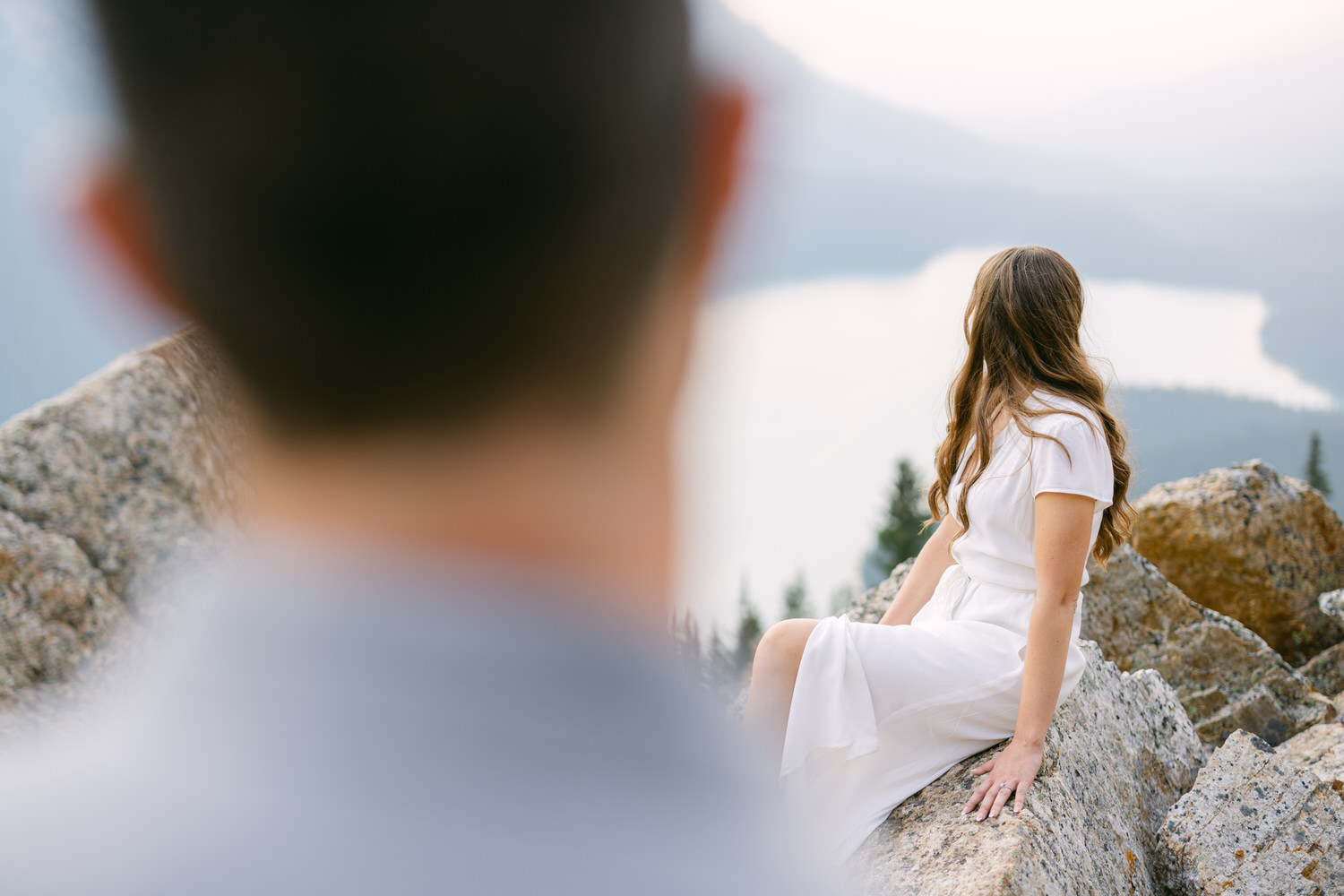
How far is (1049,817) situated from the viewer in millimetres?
1932

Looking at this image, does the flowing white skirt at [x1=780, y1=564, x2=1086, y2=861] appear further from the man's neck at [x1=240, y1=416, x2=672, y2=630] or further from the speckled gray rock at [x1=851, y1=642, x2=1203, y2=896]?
the man's neck at [x1=240, y1=416, x2=672, y2=630]

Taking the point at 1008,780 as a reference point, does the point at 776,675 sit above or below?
above

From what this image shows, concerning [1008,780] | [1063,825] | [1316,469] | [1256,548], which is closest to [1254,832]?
[1063,825]

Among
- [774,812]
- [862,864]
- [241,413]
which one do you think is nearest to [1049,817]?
[862,864]

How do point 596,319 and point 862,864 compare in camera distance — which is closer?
point 596,319

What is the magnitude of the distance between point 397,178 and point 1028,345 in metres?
1.78

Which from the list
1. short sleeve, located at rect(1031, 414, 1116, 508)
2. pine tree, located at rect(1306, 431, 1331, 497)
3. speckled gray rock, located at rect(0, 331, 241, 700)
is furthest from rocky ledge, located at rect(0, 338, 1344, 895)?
pine tree, located at rect(1306, 431, 1331, 497)

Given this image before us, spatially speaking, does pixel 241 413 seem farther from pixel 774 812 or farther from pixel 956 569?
pixel 956 569

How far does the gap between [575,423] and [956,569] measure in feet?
5.12

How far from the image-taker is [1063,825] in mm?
1970

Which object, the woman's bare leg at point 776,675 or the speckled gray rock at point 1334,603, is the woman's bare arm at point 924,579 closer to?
the woman's bare leg at point 776,675

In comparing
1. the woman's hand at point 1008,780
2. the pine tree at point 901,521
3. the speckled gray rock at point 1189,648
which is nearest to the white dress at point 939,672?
the woman's hand at point 1008,780

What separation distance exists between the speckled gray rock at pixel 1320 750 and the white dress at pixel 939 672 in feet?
6.21

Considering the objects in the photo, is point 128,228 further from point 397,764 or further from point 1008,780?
point 1008,780
